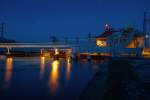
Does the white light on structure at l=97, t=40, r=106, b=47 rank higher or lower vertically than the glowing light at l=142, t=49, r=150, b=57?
higher

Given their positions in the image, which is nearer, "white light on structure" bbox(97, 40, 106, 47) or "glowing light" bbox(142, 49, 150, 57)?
"white light on structure" bbox(97, 40, 106, 47)

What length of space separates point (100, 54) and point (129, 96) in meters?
38.8

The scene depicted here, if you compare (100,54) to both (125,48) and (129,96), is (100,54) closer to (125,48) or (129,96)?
(125,48)

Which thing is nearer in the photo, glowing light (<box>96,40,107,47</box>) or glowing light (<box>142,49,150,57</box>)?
glowing light (<box>96,40,107,47</box>)

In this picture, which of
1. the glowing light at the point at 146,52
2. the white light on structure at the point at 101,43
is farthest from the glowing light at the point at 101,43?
the glowing light at the point at 146,52

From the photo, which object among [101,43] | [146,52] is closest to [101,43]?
[101,43]

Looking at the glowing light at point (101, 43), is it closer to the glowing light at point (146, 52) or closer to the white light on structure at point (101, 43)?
the white light on structure at point (101, 43)

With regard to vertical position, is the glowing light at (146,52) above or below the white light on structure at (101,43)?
below

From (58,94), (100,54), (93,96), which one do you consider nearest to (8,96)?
(58,94)

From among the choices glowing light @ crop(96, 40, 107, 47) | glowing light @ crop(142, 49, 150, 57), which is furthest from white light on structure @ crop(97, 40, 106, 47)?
glowing light @ crop(142, 49, 150, 57)

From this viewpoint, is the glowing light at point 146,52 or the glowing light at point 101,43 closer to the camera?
the glowing light at point 101,43

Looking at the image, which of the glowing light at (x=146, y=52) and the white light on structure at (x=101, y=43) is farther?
the glowing light at (x=146, y=52)

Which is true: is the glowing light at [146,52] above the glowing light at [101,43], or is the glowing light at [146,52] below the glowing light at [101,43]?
below

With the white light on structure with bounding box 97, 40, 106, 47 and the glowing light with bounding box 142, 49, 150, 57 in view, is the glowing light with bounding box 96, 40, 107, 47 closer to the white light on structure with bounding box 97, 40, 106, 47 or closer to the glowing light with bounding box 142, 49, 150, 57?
the white light on structure with bounding box 97, 40, 106, 47
